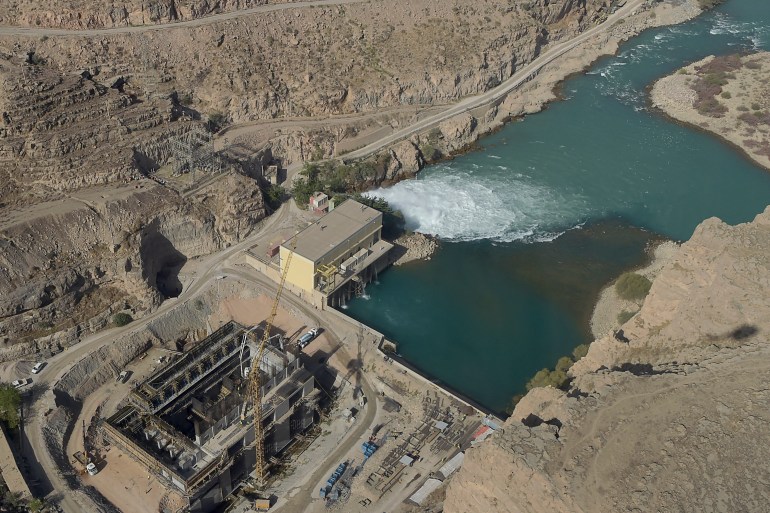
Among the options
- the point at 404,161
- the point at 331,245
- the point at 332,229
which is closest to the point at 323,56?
the point at 404,161

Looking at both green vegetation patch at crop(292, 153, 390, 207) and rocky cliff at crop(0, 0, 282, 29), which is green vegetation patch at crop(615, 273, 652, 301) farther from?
rocky cliff at crop(0, 0, 282, 29)

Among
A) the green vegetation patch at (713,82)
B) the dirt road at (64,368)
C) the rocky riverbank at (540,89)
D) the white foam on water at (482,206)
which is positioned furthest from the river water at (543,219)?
the dirt road at (64,368)

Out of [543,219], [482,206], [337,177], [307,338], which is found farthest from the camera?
[482,206]

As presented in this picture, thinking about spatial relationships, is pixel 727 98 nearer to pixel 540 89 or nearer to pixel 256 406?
pixel 540 89

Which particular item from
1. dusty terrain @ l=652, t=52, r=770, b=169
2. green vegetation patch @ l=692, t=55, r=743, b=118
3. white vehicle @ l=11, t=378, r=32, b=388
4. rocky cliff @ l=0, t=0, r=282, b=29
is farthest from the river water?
rocky cliff @ l=0, t=0, r=282, b=29

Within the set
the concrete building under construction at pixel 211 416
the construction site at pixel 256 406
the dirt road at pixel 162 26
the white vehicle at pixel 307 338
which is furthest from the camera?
the dirt road at pixel 162 26

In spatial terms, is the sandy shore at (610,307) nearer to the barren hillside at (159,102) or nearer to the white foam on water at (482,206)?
the white foam on water at (482,206)
